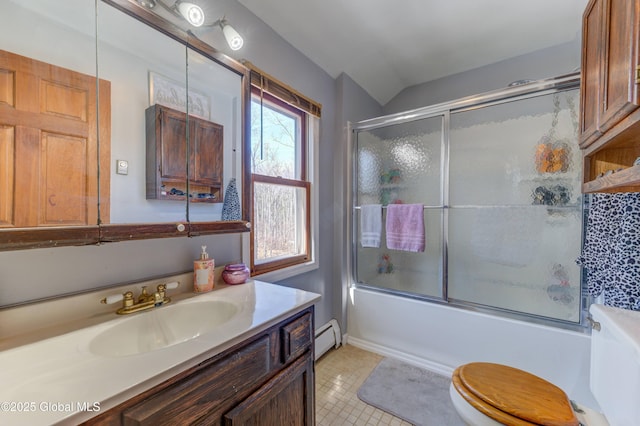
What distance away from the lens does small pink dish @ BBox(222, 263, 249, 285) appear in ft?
3.95

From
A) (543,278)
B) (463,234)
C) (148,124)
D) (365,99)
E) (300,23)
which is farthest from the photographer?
(365,99)

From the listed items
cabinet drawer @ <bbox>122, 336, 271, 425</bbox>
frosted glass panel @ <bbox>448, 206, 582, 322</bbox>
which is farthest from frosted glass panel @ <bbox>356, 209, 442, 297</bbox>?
cabinet drawer @ <bbox>122, 336, 271, 425</bbox>

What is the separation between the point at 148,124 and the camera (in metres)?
0.96

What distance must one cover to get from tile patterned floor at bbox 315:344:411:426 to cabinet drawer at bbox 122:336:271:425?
2.94 feet

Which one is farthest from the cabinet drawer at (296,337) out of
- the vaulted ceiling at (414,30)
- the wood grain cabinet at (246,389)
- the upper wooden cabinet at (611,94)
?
the vaulted ceiling at (414,30)

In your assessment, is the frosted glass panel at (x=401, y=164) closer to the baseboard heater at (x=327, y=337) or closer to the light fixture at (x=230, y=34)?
the baseboard heater at (x=327, y=337)

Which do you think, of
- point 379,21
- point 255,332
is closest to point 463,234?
point 379,21

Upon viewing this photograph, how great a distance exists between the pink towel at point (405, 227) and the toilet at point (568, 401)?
3.16ft

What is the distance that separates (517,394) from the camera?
0.98 m

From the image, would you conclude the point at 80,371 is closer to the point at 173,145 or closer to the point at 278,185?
the point at 173,145

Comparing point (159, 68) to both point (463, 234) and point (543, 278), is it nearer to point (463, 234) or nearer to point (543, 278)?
point (463, 234)

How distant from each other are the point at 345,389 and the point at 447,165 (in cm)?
167

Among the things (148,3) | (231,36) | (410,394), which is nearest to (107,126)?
(148,3)

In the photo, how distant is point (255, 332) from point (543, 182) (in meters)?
1.95
